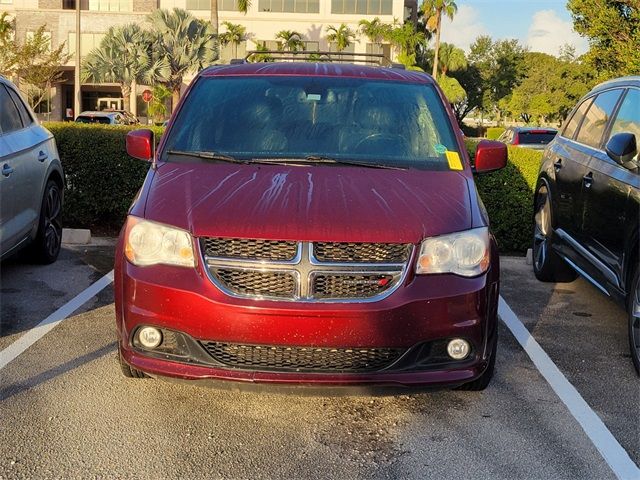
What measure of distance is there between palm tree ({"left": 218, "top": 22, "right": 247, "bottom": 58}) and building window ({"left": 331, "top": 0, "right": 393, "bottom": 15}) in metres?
7.03

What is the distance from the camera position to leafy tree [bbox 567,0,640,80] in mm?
23547

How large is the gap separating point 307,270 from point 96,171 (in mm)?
6095

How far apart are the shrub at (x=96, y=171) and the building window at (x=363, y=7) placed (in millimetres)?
49282

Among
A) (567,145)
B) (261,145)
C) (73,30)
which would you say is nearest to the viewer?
(261,145)

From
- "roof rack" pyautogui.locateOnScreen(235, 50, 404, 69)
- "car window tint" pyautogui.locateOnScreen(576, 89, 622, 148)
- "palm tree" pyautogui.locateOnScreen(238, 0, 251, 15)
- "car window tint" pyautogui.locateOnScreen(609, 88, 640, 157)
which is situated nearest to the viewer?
"car window tint" pyautogui.locateOnScreen(609, 88, 640, 157)

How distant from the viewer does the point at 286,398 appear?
4.00 meters

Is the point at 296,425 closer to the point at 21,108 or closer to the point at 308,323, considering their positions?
the point at 308,323

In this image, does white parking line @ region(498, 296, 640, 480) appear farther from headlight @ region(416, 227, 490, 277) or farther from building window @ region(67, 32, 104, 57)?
building window @ region(67, 32, 104, 57)

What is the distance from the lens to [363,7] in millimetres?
55438

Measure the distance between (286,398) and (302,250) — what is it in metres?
1.07

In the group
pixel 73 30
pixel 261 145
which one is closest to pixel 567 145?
pixel 261 145

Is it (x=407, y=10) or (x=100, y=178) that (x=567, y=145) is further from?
(x=407, y=10)

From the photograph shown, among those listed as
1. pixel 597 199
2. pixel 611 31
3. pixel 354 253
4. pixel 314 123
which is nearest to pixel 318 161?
pixel 314 123

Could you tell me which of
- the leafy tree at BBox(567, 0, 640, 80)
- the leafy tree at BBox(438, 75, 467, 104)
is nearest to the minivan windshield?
the leafy tree at BBox(567, 0, 640, 80)
